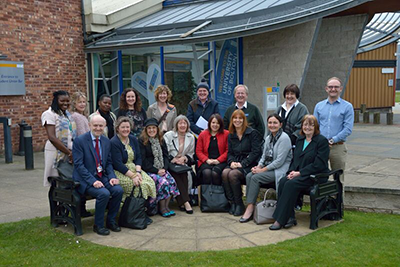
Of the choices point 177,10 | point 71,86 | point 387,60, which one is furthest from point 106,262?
point 387,60

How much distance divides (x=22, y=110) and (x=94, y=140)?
8014 mm

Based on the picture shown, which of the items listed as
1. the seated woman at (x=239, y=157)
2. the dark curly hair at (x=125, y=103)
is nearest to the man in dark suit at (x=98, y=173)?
the dark curly hair at (x=125, y=103)

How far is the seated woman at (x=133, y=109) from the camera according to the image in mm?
6375

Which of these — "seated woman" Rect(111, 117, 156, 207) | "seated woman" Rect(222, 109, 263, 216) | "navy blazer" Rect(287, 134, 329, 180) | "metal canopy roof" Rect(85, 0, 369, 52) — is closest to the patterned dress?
"seated woman" Rect(111, 117, 156, 207)

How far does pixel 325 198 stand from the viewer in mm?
5344

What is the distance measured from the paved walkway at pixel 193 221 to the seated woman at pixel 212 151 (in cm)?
56

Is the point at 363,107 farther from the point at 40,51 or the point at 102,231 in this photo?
the point at 102,231

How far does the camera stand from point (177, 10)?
14703 mm

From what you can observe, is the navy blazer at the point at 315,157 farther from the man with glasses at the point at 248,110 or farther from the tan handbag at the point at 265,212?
the man with glasses at the point at 248,110

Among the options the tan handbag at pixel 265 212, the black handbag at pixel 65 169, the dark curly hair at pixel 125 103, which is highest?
the dark curly hair at pixel 125 103

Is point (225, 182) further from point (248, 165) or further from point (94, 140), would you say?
point (94, 140)

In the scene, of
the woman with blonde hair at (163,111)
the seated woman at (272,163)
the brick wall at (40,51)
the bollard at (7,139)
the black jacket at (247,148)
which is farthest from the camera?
the brick wall at (40,51)

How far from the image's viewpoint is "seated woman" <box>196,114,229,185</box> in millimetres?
6094

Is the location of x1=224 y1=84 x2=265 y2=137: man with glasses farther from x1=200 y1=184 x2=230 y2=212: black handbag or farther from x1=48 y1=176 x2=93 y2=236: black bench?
x1=48 y1=176 x2=93 y2=236: black bench
